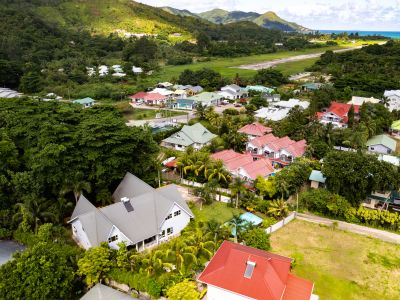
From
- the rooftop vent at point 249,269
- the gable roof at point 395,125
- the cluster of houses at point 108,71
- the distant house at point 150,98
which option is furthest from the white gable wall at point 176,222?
the cluster of houses at point 108,71

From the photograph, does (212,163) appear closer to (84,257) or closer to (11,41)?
(84,257)

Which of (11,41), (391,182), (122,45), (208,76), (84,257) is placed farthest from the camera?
(122,45)

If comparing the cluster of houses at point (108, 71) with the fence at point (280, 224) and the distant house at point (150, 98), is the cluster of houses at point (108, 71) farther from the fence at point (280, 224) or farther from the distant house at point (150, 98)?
A: the fence at point (280, 224)

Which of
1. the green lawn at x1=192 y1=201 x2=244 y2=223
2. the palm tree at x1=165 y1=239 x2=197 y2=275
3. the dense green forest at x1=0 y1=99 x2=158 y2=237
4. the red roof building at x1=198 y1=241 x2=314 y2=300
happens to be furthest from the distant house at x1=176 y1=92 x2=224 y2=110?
the red roof building at x1=198 y1=241 x2=314 y2=300

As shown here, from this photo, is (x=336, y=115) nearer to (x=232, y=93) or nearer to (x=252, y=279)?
(x=232, y=93)

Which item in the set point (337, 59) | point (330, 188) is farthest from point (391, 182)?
point (337, 59)

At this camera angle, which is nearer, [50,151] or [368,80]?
[50,151]

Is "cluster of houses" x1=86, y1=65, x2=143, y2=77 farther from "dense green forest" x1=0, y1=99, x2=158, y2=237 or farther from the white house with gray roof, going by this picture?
the white house with gray roof
